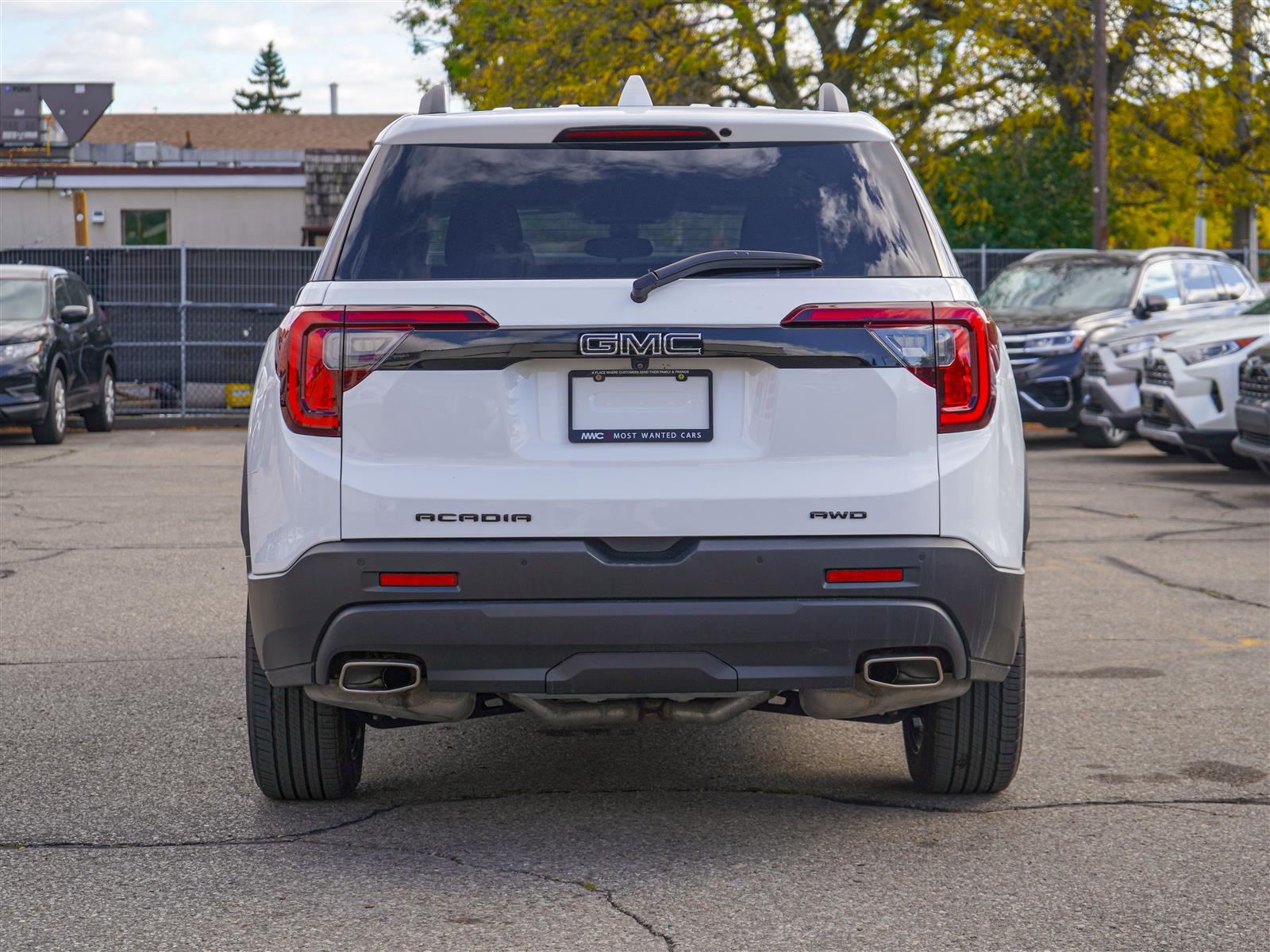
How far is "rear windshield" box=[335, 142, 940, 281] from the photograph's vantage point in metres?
4.12

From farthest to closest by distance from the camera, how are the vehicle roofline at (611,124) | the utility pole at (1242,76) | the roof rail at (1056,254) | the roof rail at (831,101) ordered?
the utility pole at (1242,76), the roof rail at (1056,254), the roof rail at (831,101), the vehicle roofline at (611,124)

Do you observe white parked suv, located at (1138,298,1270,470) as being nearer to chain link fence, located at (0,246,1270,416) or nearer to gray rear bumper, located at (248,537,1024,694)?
gray rear bumper, located at (248,537,1024,694)

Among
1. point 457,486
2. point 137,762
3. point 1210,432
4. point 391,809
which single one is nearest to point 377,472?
point 457,486

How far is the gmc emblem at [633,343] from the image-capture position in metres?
4.00

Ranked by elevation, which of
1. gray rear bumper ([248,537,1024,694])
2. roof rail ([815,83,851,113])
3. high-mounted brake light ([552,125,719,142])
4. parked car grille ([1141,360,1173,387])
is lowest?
gray rear bumper ([248,537,1024,694])

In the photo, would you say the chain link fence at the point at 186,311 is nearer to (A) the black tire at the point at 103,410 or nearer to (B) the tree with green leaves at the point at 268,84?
(A) the black tire at the point at 103,410

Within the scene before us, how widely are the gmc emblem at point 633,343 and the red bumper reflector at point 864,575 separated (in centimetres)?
63

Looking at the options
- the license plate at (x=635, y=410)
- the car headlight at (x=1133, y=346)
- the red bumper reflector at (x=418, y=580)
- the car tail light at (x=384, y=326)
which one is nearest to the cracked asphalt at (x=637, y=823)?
the red bumper reflector at (x=418, y=580)

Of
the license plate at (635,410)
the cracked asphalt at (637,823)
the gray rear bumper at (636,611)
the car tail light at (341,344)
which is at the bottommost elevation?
the cracked asphalt at (637,823)

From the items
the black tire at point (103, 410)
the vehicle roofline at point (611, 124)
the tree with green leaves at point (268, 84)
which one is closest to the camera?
the vehicle roofline at point (611, 124)

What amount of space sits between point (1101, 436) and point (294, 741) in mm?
13964

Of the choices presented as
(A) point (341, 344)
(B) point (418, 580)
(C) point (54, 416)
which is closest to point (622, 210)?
(A) point (341, 344)

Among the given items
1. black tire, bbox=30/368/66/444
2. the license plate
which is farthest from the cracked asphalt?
black tire, bbox=30/368/66/444

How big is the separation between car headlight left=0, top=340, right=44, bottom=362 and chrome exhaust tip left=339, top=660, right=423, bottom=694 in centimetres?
1283
